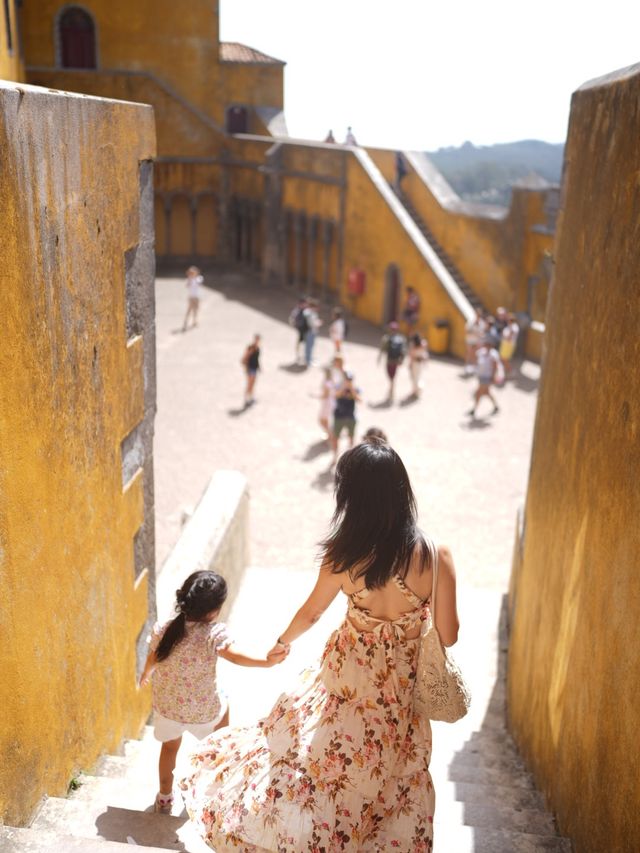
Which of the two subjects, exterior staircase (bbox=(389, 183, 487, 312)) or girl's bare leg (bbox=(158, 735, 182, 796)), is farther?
exterior staircase (bbox=(389, 183, 487, 312))

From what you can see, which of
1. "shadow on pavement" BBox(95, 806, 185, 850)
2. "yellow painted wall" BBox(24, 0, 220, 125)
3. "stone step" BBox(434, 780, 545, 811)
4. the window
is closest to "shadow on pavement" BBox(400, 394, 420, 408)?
"stone step" BBox(434, 780, 545, 811)

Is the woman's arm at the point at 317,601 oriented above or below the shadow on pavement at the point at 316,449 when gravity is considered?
above

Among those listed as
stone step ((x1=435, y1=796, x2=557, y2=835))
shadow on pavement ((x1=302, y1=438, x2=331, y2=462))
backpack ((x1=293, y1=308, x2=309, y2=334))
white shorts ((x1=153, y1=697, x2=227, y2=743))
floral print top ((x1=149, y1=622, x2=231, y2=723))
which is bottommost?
shadow on pavement ((x1=302, y1=438, x2=331, y2=462))

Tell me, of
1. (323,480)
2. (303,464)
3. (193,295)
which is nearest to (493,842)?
(323,480)

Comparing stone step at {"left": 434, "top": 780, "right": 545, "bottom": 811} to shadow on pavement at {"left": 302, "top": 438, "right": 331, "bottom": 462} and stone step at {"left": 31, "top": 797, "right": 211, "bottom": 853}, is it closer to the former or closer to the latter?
stone step at {"left": 31, "top": 797, "right": 211, "bottom": 853}

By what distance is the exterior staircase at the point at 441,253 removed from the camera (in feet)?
66.4

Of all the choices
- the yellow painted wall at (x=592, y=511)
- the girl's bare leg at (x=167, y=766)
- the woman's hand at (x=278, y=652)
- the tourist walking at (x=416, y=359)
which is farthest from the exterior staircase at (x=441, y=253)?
the woman's hand at (x=278, y=652)

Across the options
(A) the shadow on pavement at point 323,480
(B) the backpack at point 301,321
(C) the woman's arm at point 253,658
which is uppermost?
(C) the woman's arm at point 253,658

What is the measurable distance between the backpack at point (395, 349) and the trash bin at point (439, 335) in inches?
174

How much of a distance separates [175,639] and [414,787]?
1.21 m

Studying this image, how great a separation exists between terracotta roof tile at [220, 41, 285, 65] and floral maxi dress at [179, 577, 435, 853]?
1084 inches

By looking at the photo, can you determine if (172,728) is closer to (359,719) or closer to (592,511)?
(359,719)

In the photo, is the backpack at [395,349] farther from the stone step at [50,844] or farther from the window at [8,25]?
the stone step at [50,844]

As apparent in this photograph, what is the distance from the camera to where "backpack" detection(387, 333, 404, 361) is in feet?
49.0
